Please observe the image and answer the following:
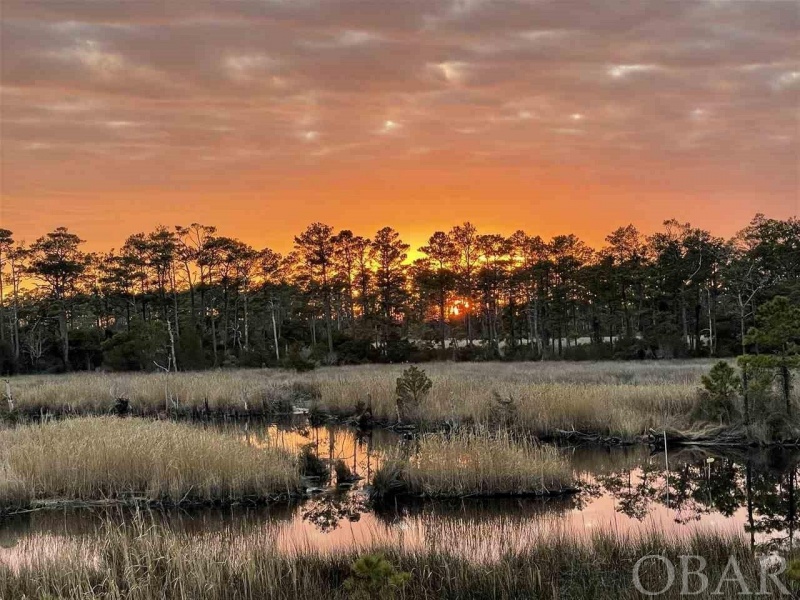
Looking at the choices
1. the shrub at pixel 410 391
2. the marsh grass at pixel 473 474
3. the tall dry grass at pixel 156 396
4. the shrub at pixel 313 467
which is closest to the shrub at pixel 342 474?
the shrub at pixel 313 467

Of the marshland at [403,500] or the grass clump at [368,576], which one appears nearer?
the grass clump at [368,576]

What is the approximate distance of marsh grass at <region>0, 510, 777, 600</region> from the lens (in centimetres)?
634

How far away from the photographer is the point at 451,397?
66.8 feet

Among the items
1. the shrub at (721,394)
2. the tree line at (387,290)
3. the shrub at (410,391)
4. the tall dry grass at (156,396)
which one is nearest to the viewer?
the shrub at (721,394)

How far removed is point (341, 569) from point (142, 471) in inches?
257

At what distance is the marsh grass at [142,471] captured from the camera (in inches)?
458

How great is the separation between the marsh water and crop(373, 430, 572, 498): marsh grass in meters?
0.35

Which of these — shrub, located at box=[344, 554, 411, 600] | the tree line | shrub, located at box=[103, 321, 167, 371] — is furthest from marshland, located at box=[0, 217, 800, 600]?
the tree line

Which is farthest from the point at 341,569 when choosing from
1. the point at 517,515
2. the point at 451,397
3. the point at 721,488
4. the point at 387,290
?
the point at 387,290

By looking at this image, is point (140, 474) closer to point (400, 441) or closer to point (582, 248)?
point (400, 441)

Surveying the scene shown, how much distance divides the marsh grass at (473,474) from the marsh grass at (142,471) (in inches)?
82.3

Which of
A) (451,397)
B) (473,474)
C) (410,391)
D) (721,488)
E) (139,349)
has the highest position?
(139,349)

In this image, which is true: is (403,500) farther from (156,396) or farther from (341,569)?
(156,396)

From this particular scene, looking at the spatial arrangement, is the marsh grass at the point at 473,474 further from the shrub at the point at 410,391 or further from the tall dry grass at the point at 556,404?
the shrub at the point at 410,391
